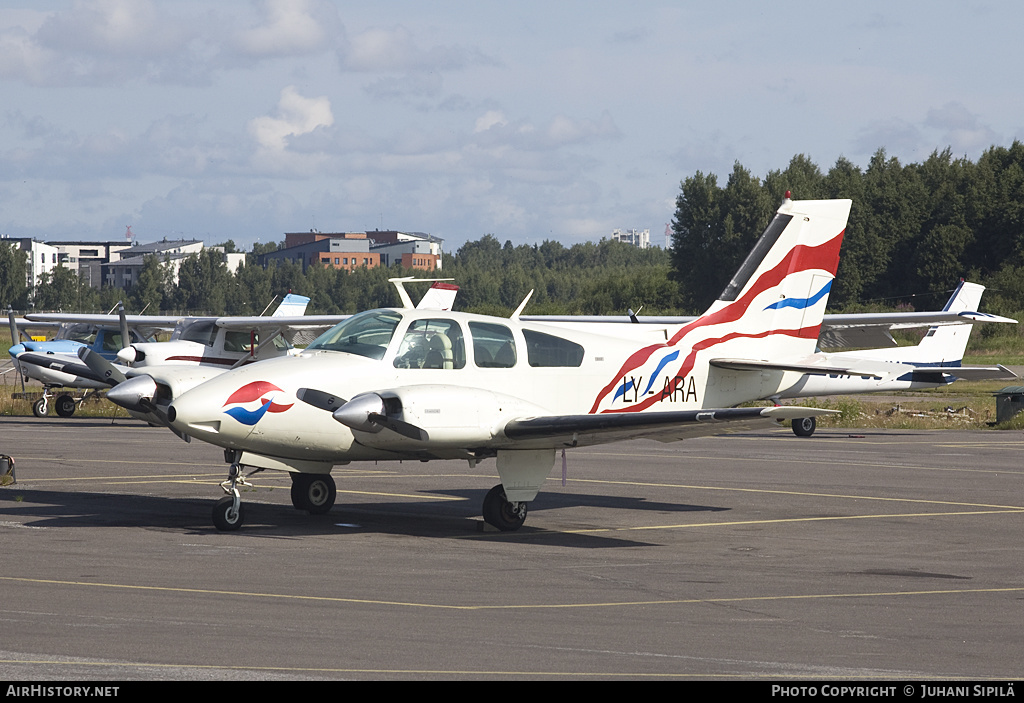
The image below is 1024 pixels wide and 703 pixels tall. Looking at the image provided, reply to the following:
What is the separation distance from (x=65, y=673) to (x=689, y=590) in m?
5.44

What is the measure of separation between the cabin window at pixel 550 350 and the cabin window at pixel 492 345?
29 centimetres

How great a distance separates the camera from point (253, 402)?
40.7 feet

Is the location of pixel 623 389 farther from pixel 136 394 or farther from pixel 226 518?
pixel 136 394

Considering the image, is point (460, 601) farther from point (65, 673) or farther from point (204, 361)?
point (204, 361)

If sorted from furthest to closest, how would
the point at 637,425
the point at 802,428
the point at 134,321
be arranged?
the point at 134,321 → the point at 802,428 → the point at 637,425

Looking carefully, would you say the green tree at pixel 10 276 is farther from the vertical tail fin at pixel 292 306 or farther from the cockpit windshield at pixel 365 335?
the cockpit windshield at pixel 365 335

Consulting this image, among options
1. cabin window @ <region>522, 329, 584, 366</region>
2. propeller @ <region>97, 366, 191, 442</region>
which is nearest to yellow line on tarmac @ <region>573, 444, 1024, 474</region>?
cabin window @ <region>522, 329, 584, 366</region>

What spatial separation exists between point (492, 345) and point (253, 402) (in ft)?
9.86

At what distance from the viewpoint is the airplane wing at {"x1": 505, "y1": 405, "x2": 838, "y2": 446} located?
39.5 feet

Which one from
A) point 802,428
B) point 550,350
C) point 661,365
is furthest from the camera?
point 802,428

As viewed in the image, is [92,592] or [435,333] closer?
[92,592]

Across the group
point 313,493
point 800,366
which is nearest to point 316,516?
point 313,493

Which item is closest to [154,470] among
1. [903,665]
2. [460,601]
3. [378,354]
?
[378,354]

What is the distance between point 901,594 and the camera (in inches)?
400
